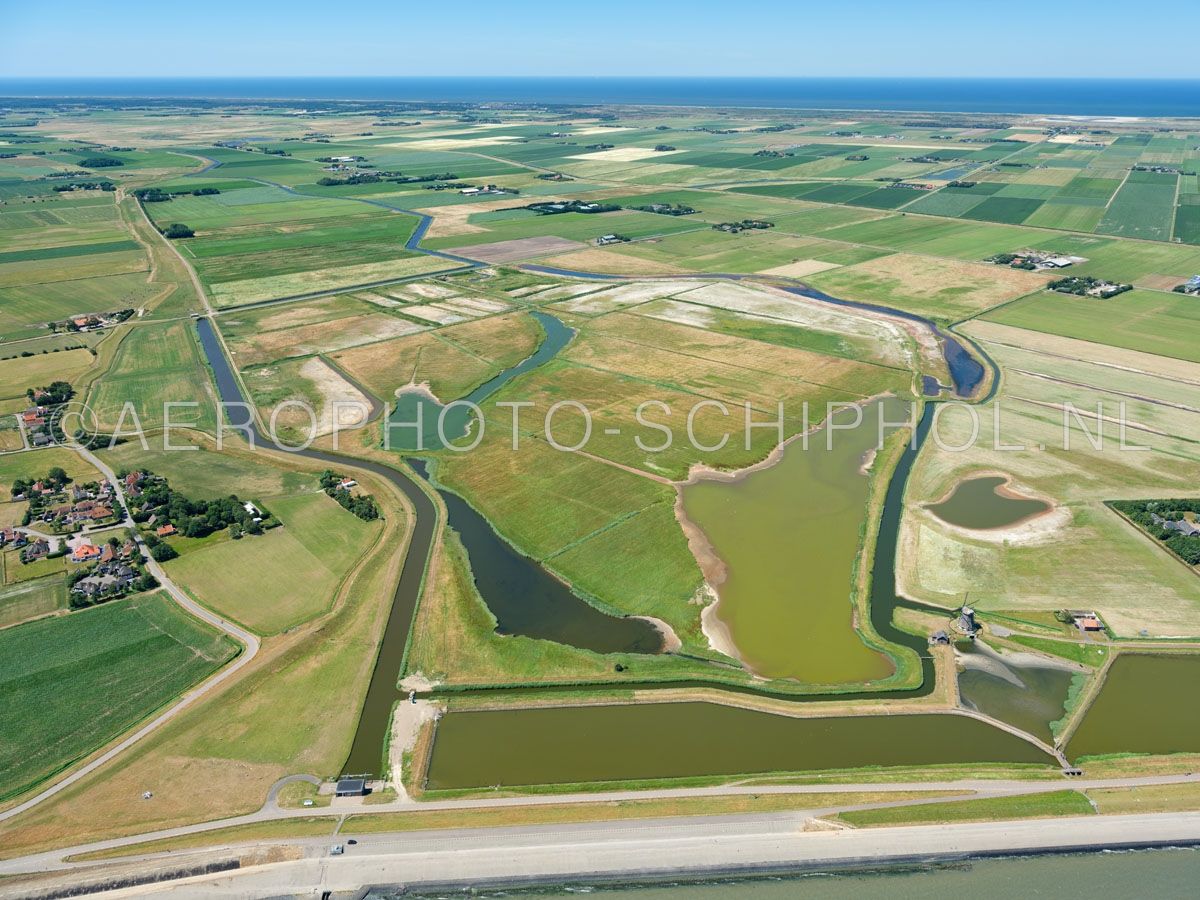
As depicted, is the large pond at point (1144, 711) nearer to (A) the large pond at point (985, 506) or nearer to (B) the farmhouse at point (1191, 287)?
(A) the large pond at point (985, 506)

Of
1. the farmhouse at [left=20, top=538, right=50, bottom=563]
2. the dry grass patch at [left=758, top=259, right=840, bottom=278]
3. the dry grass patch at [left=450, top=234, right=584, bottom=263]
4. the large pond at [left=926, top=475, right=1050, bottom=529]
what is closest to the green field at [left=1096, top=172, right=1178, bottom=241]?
the dry grass patch at [left=758, top=259, right=840, bottom=278]

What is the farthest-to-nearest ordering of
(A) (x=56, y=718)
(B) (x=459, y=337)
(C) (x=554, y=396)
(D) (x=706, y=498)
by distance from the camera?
1. (B) (x=459, y=337)
2. (C) (x=554, y=396)
3. (D) (x=706, y=498)
4. (A) (x=56, y=718)

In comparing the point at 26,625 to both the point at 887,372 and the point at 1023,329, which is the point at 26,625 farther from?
the point at 1023,329

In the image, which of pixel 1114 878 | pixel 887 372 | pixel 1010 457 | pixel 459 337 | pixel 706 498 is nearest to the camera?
pixel 1114 878

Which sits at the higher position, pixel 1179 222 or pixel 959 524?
pixel 1179 222

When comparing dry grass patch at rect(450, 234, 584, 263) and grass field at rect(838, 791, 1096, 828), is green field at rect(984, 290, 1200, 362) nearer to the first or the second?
grass field at rect(838, 791, 1096, 828)

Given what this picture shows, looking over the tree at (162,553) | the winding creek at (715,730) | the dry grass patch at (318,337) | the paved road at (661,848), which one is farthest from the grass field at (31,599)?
the dry grass patch at (318,337)

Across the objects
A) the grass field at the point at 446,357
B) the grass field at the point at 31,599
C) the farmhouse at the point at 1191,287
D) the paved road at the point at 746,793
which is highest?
the farmhouse at the point at 1191,287

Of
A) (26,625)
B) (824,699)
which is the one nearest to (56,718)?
(26,625)
